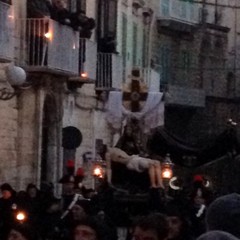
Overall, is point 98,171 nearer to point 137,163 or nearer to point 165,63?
point 137,163

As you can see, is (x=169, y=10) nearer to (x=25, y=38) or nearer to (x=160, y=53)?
(x=160, y=53)

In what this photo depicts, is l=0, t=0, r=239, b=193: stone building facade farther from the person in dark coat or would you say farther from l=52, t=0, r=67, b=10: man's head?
the person in dark coat

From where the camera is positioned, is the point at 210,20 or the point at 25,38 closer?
the point at 25,38

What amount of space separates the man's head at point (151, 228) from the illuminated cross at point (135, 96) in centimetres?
980

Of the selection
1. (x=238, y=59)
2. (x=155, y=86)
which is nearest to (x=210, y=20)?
(x=238, y=59)

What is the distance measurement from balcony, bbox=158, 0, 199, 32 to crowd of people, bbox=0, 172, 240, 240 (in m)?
Answer: 23.9

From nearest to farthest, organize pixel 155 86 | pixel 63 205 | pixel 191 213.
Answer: pixel 191 213 < pixel 63 205 < pixel 155 86

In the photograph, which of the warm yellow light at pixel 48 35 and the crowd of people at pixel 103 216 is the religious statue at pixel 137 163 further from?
the warm yellow light at pixel 48 35

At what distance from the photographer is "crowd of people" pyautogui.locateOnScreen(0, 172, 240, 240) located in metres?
5.89

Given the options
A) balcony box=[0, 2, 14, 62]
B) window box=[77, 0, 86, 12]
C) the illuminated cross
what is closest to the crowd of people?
the illuminated cross

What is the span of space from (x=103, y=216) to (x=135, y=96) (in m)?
5.32

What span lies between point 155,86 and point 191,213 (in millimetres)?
21330

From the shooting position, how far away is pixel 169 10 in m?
42.3

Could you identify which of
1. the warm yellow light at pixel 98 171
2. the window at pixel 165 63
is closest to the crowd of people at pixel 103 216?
the warm yellow light at pixel 98 171
